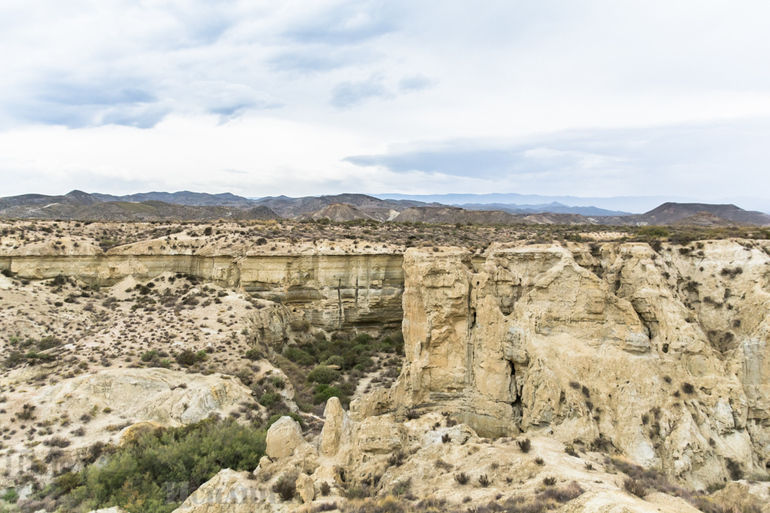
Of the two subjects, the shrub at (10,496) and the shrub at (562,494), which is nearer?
the shrub at (562,494)

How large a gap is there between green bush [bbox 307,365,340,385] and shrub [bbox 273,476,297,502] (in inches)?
491

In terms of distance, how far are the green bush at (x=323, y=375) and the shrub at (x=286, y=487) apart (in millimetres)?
12470

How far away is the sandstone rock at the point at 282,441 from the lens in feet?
39.4

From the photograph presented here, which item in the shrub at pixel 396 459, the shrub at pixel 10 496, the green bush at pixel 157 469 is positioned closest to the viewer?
→ the green bush at pixel 157 469

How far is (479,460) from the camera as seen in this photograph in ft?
35.6

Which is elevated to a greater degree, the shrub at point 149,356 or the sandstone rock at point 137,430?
the shrub at point 149,356

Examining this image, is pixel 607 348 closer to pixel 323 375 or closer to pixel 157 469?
pixel 323 375

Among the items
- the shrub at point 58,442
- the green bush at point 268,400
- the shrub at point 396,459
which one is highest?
the shrub at point 396,459

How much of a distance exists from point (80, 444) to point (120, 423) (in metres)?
1.43

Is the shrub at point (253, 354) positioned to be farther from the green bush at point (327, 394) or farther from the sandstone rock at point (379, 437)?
the sandstone rock at point (379, 437)

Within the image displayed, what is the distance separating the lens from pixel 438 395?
1769cm

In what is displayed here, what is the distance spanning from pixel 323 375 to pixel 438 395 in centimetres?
852

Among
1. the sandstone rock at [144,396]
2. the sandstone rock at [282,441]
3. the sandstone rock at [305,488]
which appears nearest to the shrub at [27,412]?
the sandstone rock at [144,396]

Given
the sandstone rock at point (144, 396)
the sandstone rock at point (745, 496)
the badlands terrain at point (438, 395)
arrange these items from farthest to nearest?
1. the sandstone rock at point (144, 396)
2. the badlands terrain at point (438, 395)
3. the sandstone rock at point (745, 496)
